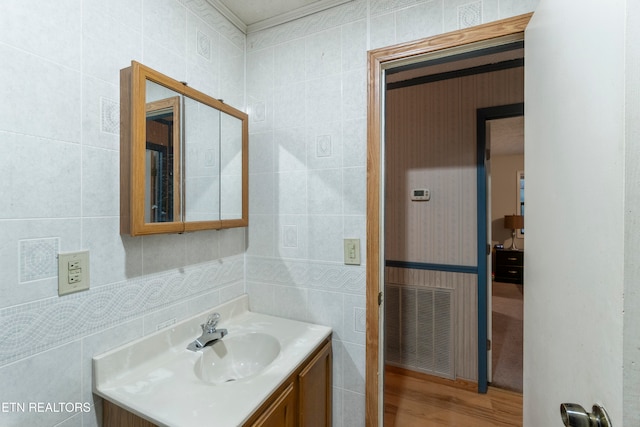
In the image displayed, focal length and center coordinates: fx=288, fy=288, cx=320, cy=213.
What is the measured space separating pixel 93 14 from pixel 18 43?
0.84ft

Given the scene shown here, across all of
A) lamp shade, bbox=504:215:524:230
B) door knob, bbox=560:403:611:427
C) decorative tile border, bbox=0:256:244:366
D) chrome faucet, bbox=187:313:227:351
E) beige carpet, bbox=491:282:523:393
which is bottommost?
beige carpet, bbox=491:282:523:393

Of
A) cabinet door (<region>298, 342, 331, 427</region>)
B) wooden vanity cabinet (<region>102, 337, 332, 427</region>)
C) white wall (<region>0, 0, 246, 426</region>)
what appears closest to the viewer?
white wall (<region>0, 0, 246, 426</region>)

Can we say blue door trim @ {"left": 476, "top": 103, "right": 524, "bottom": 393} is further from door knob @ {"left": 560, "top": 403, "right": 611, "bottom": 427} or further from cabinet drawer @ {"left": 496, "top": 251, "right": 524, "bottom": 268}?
cabinet drawer @ {"left": 496, "top": 251, "right": 524, "bottom": 268}

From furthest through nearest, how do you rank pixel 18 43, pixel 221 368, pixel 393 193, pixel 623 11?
pixel 393 193 < pixel 221 368 < pixel 18 43 < pixel 623 11

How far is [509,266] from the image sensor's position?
486 centimetres

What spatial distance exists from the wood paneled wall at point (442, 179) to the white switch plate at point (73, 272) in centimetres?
200

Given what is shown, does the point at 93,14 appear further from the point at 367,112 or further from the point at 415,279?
the point at 415,279

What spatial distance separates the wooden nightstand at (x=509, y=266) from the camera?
4.80m

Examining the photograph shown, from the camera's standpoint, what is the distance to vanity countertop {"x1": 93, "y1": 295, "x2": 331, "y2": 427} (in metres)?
0.80

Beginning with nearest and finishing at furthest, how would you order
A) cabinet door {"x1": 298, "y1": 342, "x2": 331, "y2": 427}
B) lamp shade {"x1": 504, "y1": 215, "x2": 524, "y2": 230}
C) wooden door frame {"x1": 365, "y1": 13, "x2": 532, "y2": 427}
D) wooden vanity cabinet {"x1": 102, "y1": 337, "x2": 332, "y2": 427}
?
wooden vanity cabinet {"x1": 102, "y1": 337, "x2": 332, "y2": 427}, cabinet door {"x1": 298, "y1": 342, "x2": 331, "y2": 427}, wooden door frame {"x1": 365, "y1": 13, "x2": 532, "y2": 427}, lamp shade {"x1": 504, "y1": 215, "x2": 524, "y2": 230}

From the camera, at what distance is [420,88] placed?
7.63 feet

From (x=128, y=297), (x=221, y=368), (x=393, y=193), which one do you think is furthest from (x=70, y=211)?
(x=393, y=193)

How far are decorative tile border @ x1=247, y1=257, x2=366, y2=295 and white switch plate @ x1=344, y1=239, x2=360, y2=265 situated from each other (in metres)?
0.03

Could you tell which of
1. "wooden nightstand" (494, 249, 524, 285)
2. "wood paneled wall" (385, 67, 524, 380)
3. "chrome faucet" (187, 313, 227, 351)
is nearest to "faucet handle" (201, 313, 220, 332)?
"chrome faucet" (187, 313, 227, 351)
